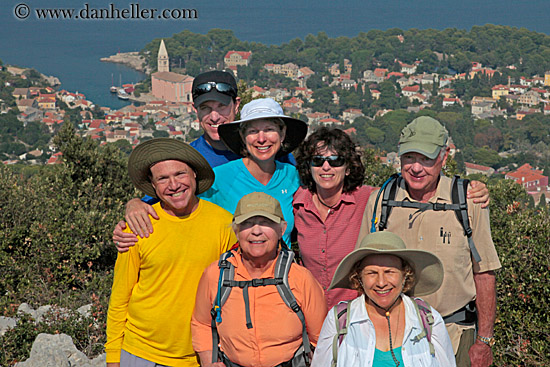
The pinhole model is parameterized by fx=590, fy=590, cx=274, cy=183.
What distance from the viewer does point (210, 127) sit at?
11.6 ft

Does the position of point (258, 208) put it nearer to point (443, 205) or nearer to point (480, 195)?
point (443, 205)

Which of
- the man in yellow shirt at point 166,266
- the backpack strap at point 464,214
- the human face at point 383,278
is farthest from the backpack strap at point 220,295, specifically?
the backpack strap at point 464,214

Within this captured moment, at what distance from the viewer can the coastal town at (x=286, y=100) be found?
75938 mm

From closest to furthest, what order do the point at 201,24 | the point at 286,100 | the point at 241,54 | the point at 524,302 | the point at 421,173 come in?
the point at 421,173 → the point at 524,302 → the point at 286,100 → the point at 241,54 → the point at 201,24

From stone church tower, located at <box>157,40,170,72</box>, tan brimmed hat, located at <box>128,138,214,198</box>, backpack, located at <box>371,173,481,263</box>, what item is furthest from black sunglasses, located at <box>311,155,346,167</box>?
stone church tower, located at <box>157,40,170,72</box>

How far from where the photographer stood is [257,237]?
245 centimetres

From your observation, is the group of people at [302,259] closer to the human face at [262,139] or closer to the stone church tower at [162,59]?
the human face at [262,139]

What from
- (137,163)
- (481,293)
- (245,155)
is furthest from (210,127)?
(481,293)

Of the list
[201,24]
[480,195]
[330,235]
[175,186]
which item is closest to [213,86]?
[175,186]

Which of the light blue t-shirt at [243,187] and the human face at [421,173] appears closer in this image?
the human face at [421,173]

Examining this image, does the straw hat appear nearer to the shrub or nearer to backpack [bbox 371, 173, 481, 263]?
backpack [bbox 371, 173, 481, 263]

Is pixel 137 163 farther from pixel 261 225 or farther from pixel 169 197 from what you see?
pixel 261 225

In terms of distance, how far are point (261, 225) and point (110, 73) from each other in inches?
4565

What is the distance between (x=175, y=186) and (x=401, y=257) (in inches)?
41.0
